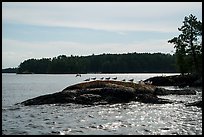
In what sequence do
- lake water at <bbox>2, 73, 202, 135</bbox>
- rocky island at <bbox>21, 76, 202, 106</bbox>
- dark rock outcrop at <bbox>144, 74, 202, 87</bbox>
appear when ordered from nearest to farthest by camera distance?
lake water at <bbox>2, 73, 202, 135</bbox> < rocky island at <bbox>21, 76, 202, 106</bbox> < dark rock outcrop at <bbox>144, 74, 202, 87</bbox>

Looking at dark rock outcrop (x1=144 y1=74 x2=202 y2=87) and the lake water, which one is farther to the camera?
dark rock outcrop (x1=144 y1=74 x2=202 y2=87)

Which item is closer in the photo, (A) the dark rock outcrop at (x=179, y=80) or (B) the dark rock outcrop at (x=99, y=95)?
(B) the dark rock outcrop at (x=99, y=95)

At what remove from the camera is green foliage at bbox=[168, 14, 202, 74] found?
232 ft

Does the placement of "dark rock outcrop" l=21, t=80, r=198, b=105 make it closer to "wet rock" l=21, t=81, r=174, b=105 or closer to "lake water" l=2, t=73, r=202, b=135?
"wet rock" l=21, t=81, r=174, b=105

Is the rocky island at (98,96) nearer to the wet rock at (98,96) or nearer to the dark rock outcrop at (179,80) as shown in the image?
the wet rock at (98,96)

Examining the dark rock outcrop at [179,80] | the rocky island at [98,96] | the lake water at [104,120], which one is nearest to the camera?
the lake water at [104,120]

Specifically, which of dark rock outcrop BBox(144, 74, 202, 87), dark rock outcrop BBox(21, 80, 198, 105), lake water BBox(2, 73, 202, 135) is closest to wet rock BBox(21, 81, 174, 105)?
dark rock outcrop BBox(21, 80, 198, 105)

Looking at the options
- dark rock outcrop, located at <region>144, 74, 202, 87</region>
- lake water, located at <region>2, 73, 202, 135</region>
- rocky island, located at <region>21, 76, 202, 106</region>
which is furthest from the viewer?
dark rock outcrop, located at <region>144, 74, 202, 87</region>

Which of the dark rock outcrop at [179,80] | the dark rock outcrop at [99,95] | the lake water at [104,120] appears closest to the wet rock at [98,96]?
the dark rock outcrop at [99,95]

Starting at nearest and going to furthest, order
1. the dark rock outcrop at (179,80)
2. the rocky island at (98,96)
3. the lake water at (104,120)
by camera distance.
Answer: the lake water at (104,120), the rocky island at (98,96), the dark rock outcrop at (179,80)

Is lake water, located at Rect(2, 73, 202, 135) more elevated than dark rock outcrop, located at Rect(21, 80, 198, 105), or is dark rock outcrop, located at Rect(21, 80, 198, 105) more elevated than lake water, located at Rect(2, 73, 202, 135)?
dark rock outcrop, located at Rect(21, 80, 198, 105)

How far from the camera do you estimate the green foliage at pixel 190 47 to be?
7081 cm

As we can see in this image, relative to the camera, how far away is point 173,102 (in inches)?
1257

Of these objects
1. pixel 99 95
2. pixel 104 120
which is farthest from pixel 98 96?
pixel 104 120
